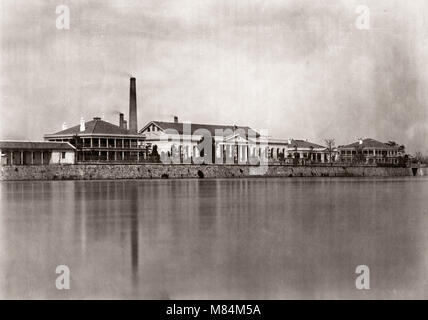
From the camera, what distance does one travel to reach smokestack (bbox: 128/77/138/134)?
217 ft

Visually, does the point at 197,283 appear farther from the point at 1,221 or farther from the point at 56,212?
the point at 56,212

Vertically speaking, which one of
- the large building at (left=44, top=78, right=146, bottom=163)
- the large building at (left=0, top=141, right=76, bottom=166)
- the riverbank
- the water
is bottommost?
the water

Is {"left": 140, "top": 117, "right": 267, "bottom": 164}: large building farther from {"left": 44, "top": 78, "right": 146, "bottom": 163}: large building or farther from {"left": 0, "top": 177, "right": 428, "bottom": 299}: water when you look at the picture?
{"left": 0, "top": 177, "right": 428, "bottom": 299}: water

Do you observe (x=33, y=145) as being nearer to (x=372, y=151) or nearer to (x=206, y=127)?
(x=206, y=127)

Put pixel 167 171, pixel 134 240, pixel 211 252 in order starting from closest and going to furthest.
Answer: pixel 211 252, pixel 134 240, pixel 167 171

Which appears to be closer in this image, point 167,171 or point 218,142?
point 167,171

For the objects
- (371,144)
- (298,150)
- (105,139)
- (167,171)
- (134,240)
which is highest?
(371,144)

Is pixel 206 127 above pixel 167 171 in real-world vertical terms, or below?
above

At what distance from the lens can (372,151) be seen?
10969cm

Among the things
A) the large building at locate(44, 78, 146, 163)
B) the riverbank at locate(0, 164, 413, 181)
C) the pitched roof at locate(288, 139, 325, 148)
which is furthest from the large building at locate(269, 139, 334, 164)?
the large building at locate(44, 78, 146, 163)

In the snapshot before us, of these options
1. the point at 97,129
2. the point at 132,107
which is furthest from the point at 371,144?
the point at 97,129

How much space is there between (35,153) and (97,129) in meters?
8.80

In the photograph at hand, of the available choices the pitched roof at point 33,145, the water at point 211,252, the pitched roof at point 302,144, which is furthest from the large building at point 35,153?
the pitched roof at point 302,144
